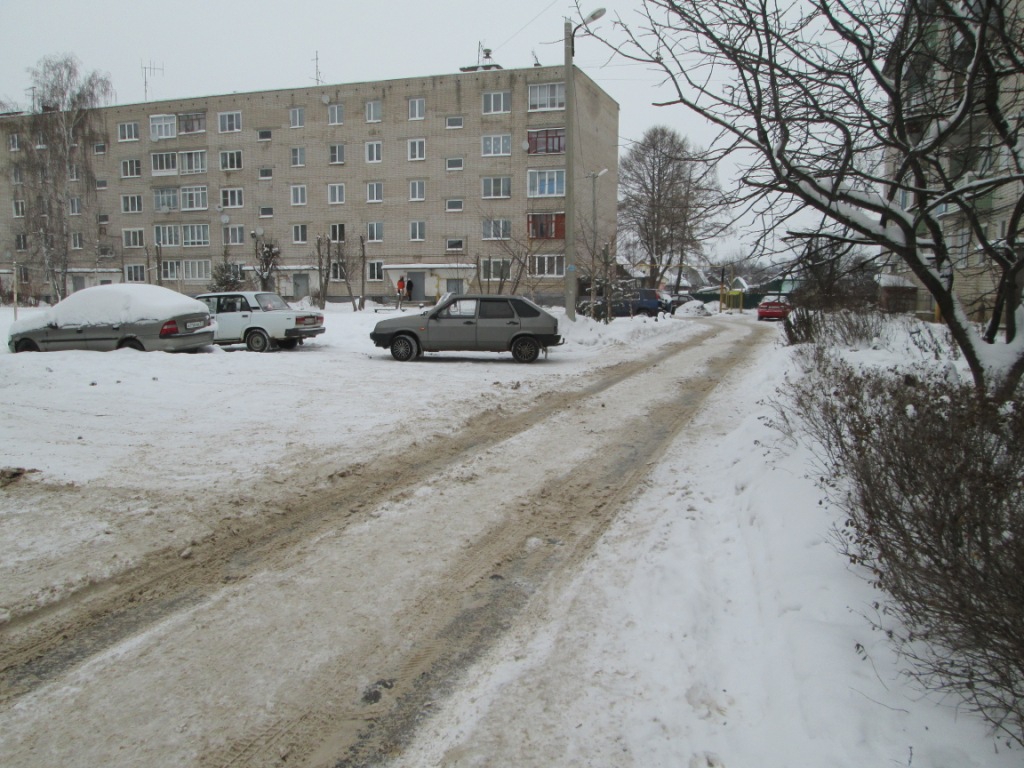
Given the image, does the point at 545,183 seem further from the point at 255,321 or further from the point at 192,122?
the point at 255,321

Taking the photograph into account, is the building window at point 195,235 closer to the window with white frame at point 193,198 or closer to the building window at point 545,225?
the window with white frame at point 193,198

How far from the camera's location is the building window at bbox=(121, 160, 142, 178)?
55.3 metres

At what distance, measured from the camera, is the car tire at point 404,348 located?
1566cm

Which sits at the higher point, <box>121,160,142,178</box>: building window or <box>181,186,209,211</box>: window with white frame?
<box>121,160,142,178</box>: building window

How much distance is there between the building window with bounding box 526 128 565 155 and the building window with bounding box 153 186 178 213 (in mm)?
29440

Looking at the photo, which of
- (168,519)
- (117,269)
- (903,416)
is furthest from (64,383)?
(117,269)

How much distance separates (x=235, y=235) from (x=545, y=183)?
24906 millimetres

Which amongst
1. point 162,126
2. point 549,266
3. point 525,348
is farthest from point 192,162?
point 525,348

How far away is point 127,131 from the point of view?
2180 inches

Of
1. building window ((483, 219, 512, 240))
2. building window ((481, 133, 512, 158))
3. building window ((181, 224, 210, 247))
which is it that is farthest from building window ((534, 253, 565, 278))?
building window ((181, 224, 210, 247))

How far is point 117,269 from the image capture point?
55125mm

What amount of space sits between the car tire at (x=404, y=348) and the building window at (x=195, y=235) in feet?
147

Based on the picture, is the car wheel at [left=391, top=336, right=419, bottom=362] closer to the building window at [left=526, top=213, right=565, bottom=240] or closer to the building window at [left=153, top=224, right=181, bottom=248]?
the building window at [left=526, top=213, right=565, bottom=240]

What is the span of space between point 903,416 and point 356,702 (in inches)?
131
